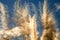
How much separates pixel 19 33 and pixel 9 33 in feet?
0.54

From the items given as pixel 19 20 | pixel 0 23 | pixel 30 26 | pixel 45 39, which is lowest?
pixel 45 39

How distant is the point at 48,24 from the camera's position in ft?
7.43

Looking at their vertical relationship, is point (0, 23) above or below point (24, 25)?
above

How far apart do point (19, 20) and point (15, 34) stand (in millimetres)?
234

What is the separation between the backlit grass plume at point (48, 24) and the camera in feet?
7.28

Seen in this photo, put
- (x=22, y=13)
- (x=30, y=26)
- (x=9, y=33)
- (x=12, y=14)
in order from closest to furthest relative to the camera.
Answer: (x=30, y=26) → (x=22, y=13) → (x=9, y=33) → (x=12, y=14)

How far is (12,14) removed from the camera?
2.94 metres

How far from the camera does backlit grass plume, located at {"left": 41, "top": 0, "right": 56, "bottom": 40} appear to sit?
2219mm

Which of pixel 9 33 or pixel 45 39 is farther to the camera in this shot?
pixel 9 33

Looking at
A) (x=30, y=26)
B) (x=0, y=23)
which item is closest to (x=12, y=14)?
(x=0, y=23)

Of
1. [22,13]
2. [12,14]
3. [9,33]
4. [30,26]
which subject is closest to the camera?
[30,26]

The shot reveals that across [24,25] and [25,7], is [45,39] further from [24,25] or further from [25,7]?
[25,7]

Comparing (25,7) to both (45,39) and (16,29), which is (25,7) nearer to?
(16,29)

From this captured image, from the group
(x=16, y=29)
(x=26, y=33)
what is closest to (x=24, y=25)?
(x=26, y=33)
